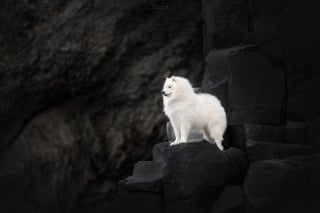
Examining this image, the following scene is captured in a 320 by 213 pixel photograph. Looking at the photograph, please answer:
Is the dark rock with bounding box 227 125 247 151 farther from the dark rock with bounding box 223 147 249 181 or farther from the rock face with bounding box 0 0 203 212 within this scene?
the rock face with bounding box 0 0 203 212

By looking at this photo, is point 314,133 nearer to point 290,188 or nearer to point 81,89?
point 290,188

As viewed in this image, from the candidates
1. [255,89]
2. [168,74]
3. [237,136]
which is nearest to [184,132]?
[237,136]

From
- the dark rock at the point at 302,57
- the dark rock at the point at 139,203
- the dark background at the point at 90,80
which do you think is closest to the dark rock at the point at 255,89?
the dark rock at the point at 302,57

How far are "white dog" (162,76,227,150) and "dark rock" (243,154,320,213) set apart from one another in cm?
65

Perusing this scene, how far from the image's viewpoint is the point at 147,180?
3922mm

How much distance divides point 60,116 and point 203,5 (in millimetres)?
2506

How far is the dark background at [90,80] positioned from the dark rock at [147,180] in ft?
4.54

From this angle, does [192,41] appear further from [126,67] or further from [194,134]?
[194,134]

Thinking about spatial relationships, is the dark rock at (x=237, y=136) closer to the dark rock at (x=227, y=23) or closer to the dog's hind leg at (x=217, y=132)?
the dog's hind leg at (x=217, y=132)

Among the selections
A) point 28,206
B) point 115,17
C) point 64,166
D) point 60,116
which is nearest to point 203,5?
point 115,17

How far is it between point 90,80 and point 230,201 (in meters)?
3.37

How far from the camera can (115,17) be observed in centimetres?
622

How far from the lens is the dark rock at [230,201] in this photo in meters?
3.59

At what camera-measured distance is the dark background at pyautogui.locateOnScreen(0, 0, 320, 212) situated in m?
5.96
